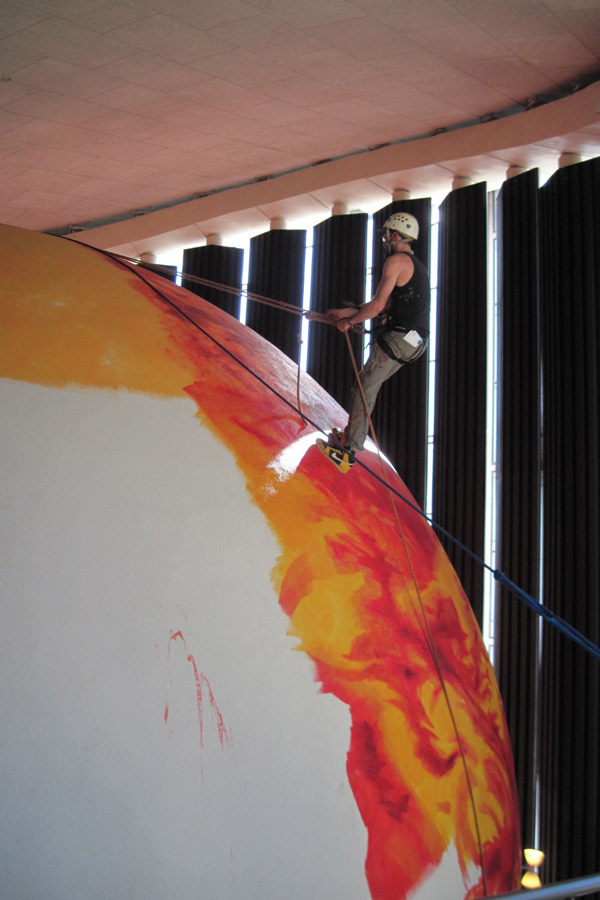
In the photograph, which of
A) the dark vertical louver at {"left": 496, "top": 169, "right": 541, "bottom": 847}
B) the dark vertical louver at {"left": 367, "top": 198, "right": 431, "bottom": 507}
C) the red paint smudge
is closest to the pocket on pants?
the red paint smudge

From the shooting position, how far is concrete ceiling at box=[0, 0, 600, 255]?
27.2 ft

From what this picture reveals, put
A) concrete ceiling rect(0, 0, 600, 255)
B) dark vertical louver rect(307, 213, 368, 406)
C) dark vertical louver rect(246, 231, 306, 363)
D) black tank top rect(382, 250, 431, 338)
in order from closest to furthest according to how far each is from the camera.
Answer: black tank top rect(382, 250, 431, 338) → concrete ceiling rect(0, 0, 600, 255) → dark vertical louver rect(307, 213, 368, 406) → dark vertical louver rect(246, 231, 306, 363)

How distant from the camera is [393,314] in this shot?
5.36m

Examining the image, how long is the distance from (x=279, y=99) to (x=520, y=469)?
232 inches

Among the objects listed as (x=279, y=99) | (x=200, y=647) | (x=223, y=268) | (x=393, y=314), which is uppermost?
(x=279, y=99)

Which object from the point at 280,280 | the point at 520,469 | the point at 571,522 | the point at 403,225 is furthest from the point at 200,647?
the point at 280,280

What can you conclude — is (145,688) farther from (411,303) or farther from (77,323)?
(411,303)

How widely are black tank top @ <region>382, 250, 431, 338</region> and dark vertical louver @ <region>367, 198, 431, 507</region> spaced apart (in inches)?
256

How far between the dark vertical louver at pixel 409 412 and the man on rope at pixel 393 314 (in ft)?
21.1

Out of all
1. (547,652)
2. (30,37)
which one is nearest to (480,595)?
(547,652)

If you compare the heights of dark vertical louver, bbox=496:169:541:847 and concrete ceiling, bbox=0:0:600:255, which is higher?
concrete ceiling, bbox=0:0:600:255

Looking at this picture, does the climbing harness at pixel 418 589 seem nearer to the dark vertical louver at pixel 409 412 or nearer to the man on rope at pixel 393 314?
the man on rope at pixel 393 314

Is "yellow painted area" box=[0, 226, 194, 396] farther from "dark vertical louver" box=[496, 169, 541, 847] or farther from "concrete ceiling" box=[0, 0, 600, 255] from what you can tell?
"dark vertical louver" box=[496, 169, 541, 847]

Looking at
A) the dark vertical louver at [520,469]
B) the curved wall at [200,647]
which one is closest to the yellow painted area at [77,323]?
the curved wall at [200,647]
